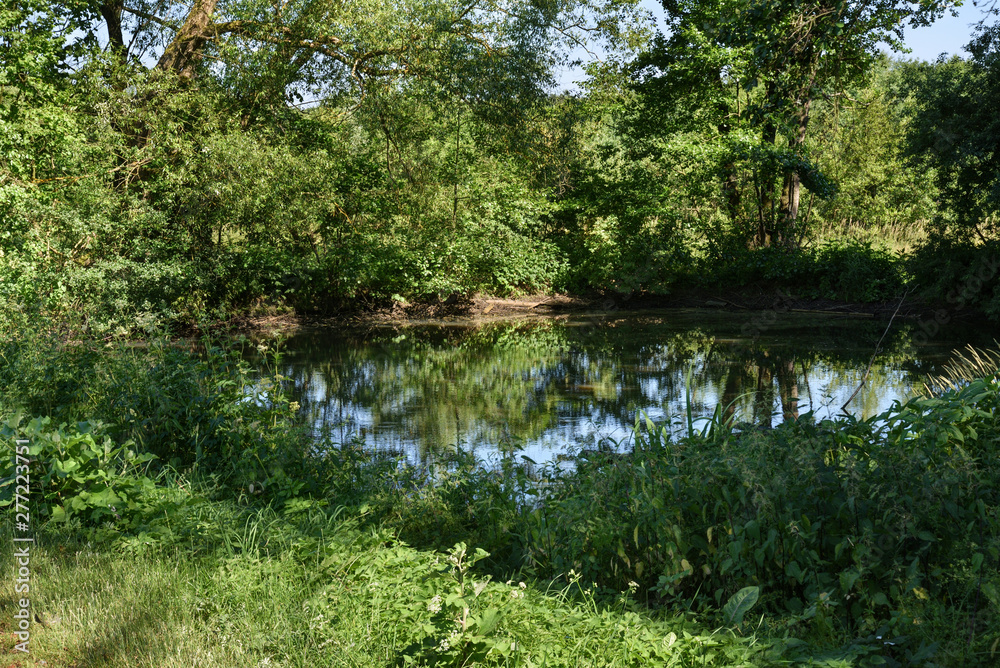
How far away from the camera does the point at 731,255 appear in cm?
1934

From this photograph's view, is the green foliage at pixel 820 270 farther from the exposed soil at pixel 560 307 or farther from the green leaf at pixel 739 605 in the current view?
the green leaf at pixel 739 605

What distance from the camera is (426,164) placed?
58.1ft

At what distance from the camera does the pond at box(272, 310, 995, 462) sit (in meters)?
7.96

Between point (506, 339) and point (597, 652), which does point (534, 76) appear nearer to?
point (506, 339)

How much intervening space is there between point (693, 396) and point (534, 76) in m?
10.0

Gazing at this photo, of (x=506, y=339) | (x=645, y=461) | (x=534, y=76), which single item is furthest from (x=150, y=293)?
(x=645, y=461)

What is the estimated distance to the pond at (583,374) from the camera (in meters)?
7.96

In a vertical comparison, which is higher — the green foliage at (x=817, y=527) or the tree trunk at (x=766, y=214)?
the tree trunk at (x=766, y=214)

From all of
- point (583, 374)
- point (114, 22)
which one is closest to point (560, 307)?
point (583, 374)

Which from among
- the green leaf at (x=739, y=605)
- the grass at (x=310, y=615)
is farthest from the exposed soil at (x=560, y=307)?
the green leaf at (x=739, y=605)

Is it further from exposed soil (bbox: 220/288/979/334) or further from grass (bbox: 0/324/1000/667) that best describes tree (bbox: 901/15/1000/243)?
grass (bbox: 0/324/1000/667)

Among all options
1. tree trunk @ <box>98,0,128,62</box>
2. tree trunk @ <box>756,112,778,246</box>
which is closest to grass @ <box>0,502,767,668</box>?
tree trunk @ <box>98,0,128,62</box>

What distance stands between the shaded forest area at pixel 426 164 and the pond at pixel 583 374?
1.92 meters

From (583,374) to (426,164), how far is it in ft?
27.0
